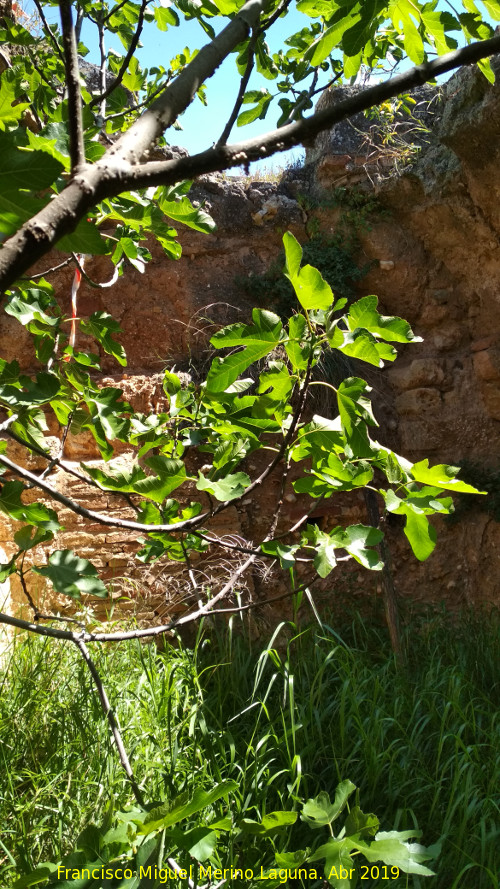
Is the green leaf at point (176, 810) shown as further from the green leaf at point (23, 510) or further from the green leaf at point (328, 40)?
the green leaf at point (328, 40)

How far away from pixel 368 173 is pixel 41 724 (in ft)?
12.9

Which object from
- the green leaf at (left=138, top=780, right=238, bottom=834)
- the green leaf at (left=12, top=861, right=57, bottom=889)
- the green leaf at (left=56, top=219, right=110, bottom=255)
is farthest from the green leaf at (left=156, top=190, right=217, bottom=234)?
the green leaf at (left=12, top=861, right=57, bottom=889)

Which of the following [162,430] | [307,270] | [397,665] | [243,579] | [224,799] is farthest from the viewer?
[243,579]

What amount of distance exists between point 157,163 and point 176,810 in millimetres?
799

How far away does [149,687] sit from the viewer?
2633mm

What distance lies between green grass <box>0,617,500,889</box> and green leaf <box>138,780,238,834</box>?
952 mm

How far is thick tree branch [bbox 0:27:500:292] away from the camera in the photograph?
601 millimetres

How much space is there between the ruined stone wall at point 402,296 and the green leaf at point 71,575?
2.73 metres

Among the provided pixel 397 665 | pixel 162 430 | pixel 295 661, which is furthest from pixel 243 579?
pixel 162 430

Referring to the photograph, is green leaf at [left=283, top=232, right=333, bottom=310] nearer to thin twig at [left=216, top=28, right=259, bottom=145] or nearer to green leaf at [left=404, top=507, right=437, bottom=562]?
thin twig at [left=216, top=28, right=259, bottom=145]

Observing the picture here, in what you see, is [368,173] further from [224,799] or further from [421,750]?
[224,799]

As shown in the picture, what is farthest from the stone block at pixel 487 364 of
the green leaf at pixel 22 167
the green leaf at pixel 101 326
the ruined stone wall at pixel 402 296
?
the green leaf at pixel 22 167

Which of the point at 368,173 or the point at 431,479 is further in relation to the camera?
the point at 368,173

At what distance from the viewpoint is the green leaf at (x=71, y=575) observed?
3.47ft
